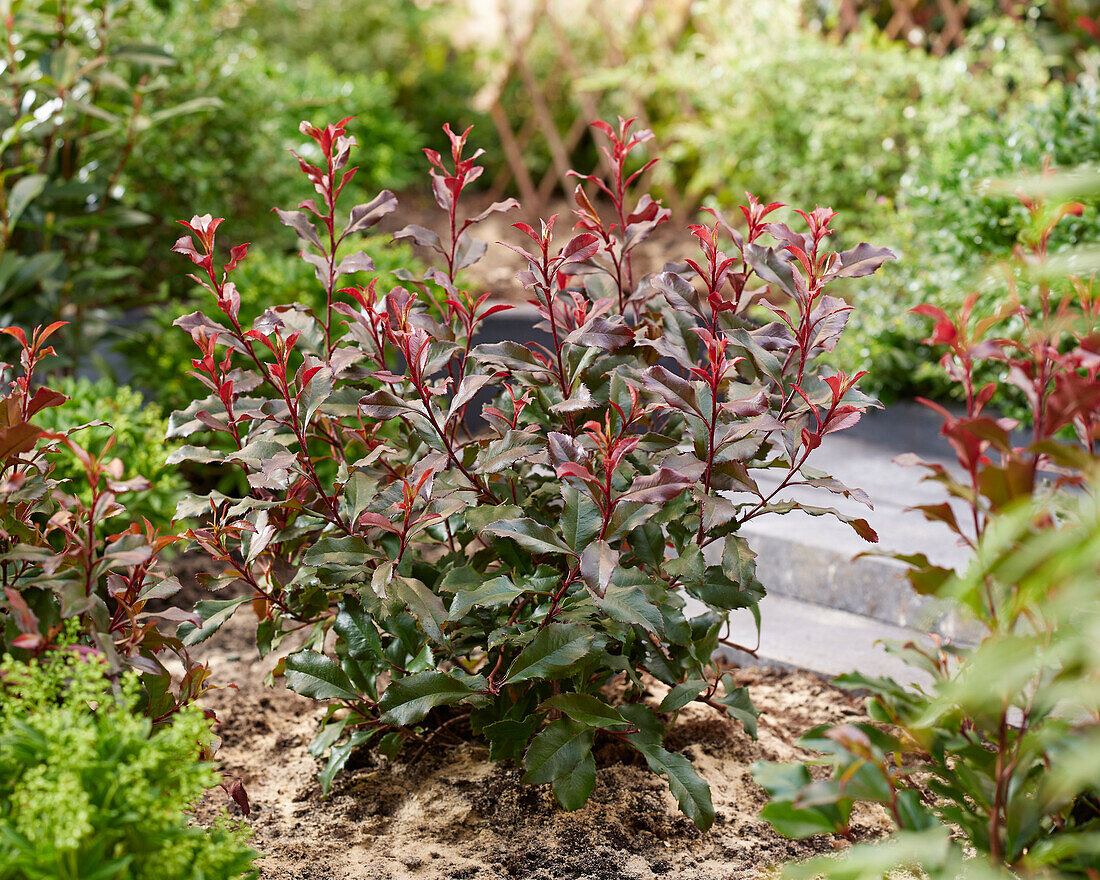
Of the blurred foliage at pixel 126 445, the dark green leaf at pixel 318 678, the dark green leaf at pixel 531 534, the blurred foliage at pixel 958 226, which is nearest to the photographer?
the dark green leaf at pixel 531 534

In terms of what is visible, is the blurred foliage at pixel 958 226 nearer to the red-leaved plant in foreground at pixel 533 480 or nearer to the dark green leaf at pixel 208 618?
the red-leaved plant in foreground at pixel 533 480

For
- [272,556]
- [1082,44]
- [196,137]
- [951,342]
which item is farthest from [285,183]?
[1082,44]

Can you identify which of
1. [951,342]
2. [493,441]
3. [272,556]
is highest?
[951,342]

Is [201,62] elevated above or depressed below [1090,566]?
above

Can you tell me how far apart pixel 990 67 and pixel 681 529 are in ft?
15.1

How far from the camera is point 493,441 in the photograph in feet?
4.79

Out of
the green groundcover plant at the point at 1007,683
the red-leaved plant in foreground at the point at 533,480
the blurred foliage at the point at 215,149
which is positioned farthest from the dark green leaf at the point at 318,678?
the blurred foliage at the point at 215,149

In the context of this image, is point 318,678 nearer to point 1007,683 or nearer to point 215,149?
point 1007,683

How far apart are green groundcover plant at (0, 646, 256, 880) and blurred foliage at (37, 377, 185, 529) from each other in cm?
128

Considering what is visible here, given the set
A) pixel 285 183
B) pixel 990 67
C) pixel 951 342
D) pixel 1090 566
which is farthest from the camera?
pixel 990 67

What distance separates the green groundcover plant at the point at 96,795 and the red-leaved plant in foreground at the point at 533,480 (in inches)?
14.5

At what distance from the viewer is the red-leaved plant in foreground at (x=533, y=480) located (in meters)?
1.31

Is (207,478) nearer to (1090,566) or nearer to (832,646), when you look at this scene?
(832,646)

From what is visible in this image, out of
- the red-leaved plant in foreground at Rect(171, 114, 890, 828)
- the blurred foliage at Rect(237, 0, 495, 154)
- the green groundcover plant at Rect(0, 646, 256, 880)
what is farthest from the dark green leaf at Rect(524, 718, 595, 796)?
the blurred foliage at Rect(237, 0, 495, 154)
